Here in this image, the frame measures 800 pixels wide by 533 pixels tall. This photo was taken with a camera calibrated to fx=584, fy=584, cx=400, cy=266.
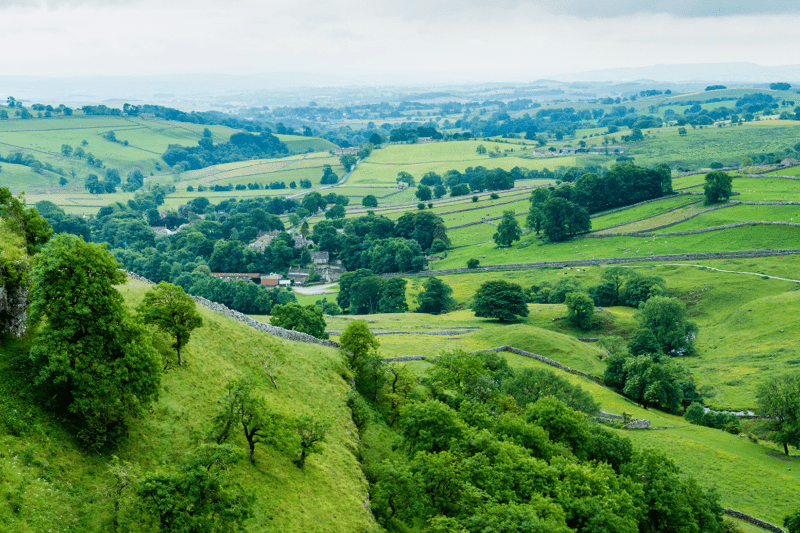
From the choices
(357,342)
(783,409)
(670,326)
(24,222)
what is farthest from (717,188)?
(24,222)

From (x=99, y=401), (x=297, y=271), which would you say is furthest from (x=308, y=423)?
(x=297, y=271)

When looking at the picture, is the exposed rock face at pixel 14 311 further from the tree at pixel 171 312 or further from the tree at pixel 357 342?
the tree at pixel 357 342

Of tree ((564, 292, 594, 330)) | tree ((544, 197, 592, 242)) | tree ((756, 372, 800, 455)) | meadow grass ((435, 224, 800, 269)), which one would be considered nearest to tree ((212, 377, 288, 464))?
tree ((756, 372, 800, 455))

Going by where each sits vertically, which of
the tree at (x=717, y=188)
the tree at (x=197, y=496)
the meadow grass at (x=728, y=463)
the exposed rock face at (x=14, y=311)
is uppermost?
the exposed rock face at (x=14, y=311)

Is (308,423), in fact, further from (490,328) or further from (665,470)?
(490,328)

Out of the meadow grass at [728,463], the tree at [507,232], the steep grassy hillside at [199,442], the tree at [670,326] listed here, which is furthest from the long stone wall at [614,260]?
the steep grassy hillside at [199,442]

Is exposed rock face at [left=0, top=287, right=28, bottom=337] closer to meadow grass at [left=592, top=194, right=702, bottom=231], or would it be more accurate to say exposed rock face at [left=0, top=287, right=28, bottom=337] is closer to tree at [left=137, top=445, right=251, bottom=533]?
tree at [left=137, top=445, right=251, bottom=533]
